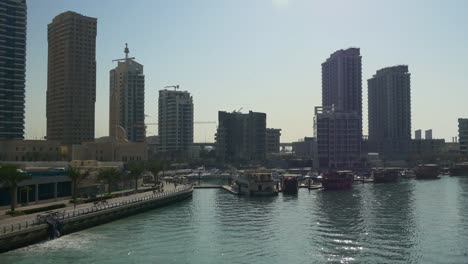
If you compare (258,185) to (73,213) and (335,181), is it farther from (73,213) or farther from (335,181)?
(73,213)

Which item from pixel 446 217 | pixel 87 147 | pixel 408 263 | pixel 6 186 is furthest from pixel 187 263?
pixel 87 147

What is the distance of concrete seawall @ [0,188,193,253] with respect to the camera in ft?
219

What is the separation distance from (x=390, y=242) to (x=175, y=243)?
31.8 m

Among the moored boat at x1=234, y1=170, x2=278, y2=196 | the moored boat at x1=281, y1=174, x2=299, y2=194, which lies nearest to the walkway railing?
the moored boat at x1=234, y1=170, x2=278, y2=196

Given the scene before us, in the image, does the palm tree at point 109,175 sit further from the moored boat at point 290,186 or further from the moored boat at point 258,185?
the moored boat at point 290,186

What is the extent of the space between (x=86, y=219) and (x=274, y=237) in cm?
3386

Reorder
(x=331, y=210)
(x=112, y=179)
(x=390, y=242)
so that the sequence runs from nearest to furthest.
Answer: (x=390, y=242) < (x=331, y=210) < (x=112, y=179)

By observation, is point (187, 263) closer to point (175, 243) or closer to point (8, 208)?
point (175, 243)

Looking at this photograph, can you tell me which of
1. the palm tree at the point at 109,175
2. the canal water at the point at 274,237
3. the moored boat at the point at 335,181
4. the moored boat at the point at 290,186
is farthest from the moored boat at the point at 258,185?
the palm tree at the point at 109,175

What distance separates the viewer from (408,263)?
193 feet

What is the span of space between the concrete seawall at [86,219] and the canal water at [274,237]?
1.54 metres

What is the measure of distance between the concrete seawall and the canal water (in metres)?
1.54

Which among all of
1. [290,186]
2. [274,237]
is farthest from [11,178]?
[290,186]

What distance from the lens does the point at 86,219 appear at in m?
86.5
